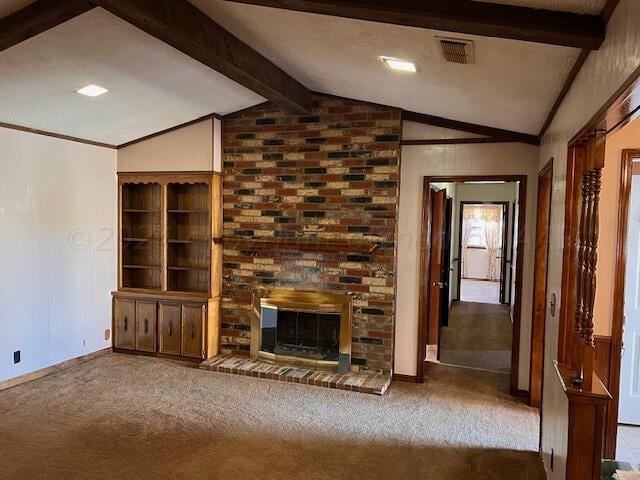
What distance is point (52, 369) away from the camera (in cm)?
481

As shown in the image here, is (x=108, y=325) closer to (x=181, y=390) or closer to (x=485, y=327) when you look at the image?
(x=181, y=390)

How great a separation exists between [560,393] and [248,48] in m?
2.97

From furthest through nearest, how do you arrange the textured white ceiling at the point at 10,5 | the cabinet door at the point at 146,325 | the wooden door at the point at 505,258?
the wooden door at the point at 505,258, the cabinet door at the point at 146,325, the textured white ceiling at the point at 10,5

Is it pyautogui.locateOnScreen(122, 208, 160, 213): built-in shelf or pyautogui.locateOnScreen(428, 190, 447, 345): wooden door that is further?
pyautogui.locateOnScreen(122, 208, 160, 213): built-in shelf

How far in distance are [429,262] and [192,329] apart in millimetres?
2598

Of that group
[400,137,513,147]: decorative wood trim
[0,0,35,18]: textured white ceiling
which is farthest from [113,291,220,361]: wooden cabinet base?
[0,0,35,18]: textured white ceiling

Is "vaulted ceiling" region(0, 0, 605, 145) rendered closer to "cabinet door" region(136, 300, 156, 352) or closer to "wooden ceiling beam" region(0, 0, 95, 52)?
"wooden ceiling beam" region(0, 0, 95, 52)

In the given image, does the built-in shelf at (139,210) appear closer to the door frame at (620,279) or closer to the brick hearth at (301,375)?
the brick hearth at (301,375)

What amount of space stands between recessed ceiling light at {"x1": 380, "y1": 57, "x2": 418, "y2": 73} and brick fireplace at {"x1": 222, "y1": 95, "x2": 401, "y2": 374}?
54.8 inches

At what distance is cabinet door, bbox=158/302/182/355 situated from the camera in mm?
5305

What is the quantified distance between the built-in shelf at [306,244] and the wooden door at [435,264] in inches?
32.1

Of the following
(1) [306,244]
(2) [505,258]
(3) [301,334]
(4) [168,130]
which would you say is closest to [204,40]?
(1) [306,244]

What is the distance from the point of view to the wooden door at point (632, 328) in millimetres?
3629

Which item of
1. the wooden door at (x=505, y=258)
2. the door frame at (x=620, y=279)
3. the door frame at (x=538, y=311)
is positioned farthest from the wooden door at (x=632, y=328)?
the wooden door at (x=505, y=258)
